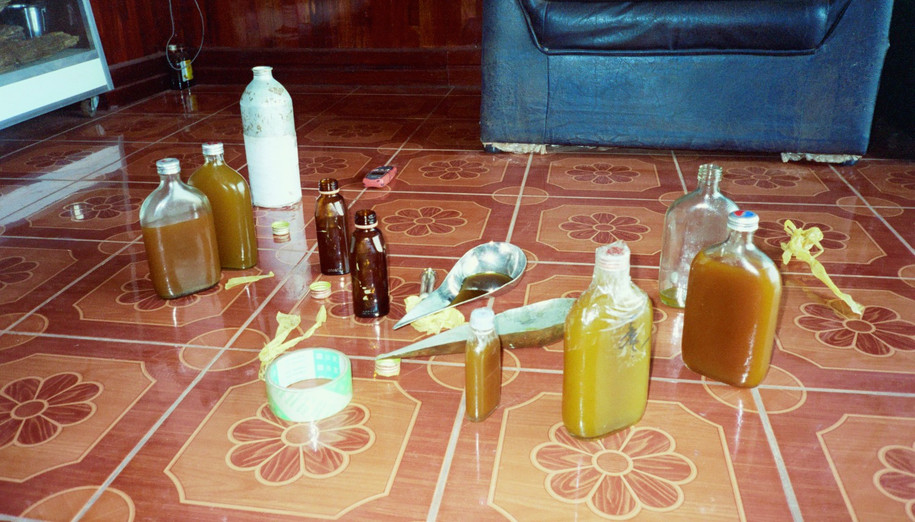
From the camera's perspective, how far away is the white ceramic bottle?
1.77 meters

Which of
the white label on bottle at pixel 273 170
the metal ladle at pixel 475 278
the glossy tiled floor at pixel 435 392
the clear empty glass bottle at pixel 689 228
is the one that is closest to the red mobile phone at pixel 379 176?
the glossy tiled floor at pixel 435 392

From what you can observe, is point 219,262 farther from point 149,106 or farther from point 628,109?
point 149,106

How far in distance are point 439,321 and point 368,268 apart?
0.52ft

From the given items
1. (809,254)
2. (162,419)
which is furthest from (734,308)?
(162,419)

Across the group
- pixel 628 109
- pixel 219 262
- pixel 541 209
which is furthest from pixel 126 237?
pixel 628 109

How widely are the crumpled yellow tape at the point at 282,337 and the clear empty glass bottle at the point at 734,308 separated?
0.63m

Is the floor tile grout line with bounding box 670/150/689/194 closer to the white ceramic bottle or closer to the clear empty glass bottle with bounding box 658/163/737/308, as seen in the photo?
the clear empty glass bottle with bounding box 658/163/737/308

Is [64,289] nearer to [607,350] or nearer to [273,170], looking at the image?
[273,170]

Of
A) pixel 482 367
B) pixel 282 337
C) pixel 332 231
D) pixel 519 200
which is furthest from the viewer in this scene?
pixel 519 200

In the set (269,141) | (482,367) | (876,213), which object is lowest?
(876,213)

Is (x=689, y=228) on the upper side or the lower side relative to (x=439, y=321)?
upper

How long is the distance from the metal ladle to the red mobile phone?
668 mm

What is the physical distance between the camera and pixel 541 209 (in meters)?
1.86

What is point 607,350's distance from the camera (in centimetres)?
91
